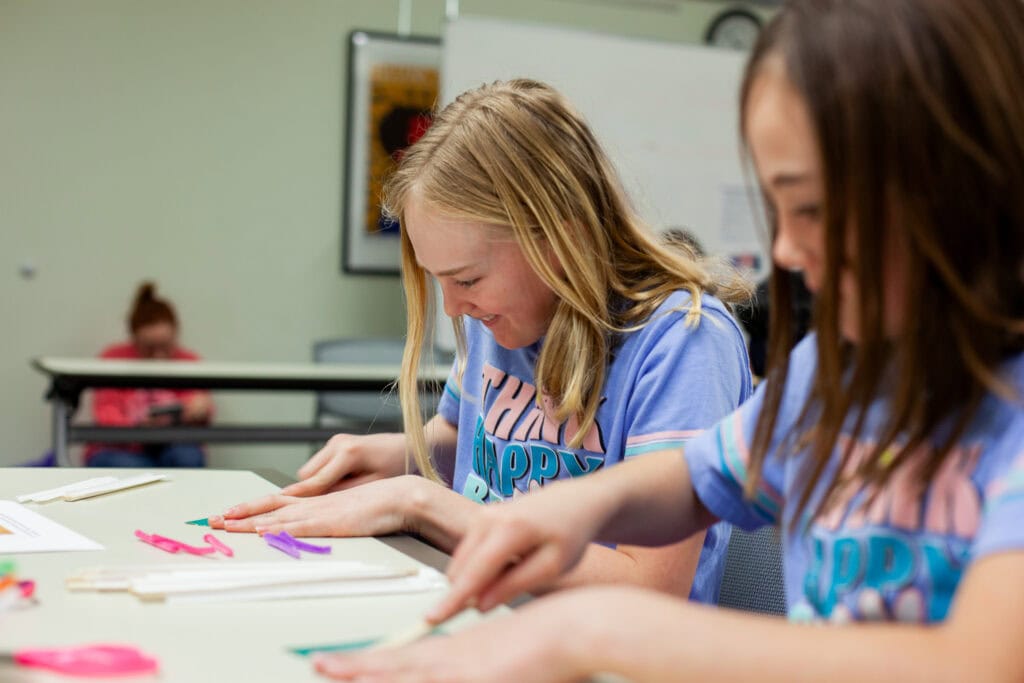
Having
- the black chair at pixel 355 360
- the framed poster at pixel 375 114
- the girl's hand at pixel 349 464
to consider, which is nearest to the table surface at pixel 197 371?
the black chair at pixel 355 360

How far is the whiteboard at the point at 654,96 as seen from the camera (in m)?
4.31

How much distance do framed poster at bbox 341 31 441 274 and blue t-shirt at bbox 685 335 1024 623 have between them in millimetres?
3901

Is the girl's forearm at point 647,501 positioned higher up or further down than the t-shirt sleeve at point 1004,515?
further down

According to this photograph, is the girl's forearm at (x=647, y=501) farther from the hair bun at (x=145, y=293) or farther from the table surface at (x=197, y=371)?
the hair bun at (x=145, y=293)

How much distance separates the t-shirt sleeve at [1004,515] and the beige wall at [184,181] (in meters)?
4.15

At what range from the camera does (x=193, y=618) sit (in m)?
0.82

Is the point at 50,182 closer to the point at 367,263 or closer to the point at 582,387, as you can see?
the point at 367,263

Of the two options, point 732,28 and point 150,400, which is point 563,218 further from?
point 732,28

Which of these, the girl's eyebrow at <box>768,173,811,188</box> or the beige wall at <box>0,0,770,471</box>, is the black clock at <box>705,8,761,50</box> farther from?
the girl's eyebrow at <box>768,173,811,188</box>

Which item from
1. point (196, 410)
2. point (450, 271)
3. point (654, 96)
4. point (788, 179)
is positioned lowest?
point (196, 410)

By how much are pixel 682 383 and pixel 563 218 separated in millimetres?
253

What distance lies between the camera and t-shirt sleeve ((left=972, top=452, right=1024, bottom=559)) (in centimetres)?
57

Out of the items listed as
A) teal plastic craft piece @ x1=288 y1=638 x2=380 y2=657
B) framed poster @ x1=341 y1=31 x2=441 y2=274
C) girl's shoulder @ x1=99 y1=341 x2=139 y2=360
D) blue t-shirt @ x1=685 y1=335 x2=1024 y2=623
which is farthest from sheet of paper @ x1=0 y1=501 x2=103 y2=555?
Answer: framed poster @ x1=341 y1=31 x2=441 y2=274

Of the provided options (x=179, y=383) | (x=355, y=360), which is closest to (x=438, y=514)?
(x=179, y=383)
